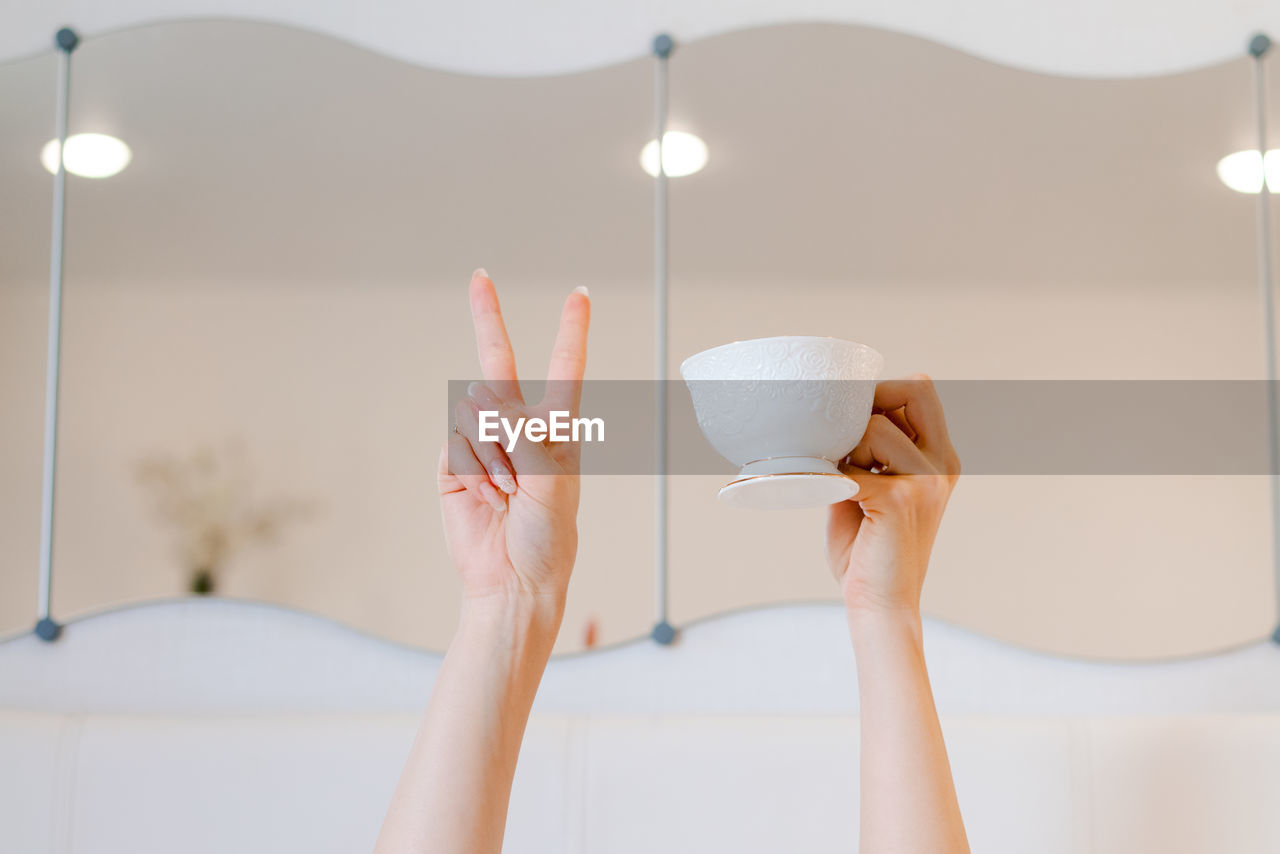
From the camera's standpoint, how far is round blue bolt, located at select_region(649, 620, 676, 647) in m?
1.32

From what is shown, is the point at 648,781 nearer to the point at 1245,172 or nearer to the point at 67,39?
the point at 1245,172

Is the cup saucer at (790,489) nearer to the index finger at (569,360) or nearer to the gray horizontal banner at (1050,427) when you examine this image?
the index finger at (569,360)

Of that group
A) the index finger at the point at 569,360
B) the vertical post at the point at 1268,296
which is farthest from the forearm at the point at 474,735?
the vertical post at the point at 1268,296

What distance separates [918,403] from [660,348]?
516 mm

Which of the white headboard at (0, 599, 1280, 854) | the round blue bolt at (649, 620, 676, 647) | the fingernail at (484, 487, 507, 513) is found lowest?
the white headboard at (0, 599, 1280, 854)

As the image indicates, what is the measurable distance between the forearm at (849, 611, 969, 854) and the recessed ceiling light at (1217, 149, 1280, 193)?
2.96ft

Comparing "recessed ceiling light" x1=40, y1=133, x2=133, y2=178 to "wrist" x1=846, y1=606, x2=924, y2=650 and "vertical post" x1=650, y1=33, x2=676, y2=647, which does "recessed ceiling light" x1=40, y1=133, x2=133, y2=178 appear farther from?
"wrist" x1=846, y1=606, x2=924, y2=650

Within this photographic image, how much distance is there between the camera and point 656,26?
1.43 metres

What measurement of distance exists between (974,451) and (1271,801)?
0.52 meters

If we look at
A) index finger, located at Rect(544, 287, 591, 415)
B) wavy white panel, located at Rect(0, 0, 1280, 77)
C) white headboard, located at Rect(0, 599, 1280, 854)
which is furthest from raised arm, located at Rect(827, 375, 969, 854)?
wavy white panel, located at Rect(0, 0, 1280, 77)

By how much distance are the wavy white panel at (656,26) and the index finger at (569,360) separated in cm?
75

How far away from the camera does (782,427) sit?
79 centimetres

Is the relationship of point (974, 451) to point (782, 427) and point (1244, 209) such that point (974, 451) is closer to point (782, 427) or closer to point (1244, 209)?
point (1244, 209)

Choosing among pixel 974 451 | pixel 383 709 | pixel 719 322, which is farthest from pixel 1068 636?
pixel 383 709
